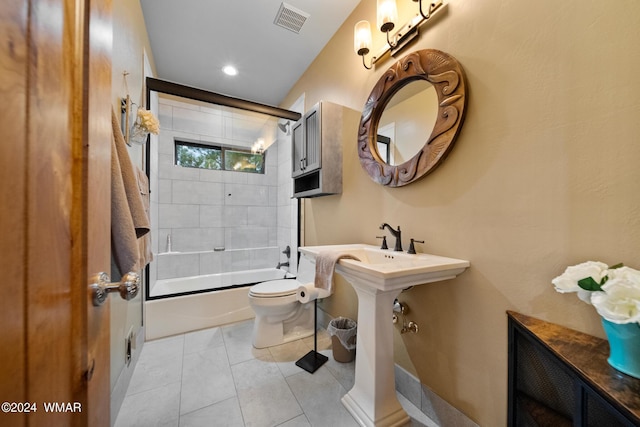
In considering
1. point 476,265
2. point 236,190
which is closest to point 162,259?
point 236,190

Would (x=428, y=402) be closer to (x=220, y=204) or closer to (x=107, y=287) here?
(x=107, y=287)

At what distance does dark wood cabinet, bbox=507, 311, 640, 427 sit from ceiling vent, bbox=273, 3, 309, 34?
2363mm

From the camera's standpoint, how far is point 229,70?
255 cm

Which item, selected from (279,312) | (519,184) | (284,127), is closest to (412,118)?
(519,184)

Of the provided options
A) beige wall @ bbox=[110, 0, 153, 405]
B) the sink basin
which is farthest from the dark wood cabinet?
beige wall @ bbox=[110, 0, 153, 405]

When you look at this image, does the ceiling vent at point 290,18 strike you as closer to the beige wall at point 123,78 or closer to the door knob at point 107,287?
the beige wall at point 123,78

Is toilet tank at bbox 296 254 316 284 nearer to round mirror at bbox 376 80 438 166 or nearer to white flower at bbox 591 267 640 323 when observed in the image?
round mirror at bbox 376 80 438 166

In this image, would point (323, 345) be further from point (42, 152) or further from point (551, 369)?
point (42, 152)

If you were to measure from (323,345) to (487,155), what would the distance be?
5.72ft

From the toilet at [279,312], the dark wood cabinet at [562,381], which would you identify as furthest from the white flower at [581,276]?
the toilet at [279,312]

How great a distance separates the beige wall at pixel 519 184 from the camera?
77 centimetres

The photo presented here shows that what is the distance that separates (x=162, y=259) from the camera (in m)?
2.65

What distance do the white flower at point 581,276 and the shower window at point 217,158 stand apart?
A: 307cm

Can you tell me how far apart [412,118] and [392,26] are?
1.68 feet
